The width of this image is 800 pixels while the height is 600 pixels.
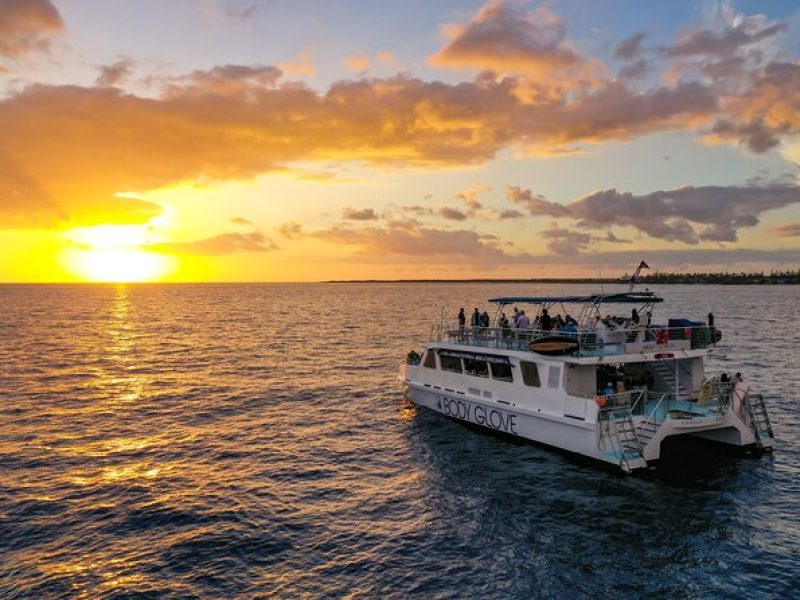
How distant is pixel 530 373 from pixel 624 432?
14.1ft

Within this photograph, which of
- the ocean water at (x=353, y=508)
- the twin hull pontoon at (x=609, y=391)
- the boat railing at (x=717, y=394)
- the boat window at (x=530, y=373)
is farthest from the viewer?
the boat window at (x=530, y=373)

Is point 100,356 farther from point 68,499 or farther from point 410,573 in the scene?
point 410,573

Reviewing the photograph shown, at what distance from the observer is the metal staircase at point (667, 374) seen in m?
24.6

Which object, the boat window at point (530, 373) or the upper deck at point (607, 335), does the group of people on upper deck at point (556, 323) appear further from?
the boat window at point (530, 373)

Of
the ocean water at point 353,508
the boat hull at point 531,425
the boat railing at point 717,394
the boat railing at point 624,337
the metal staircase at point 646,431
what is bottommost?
the ocean water at point 353,508

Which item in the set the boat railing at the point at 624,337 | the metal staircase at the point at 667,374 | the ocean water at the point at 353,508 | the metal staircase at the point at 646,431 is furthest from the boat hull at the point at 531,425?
the metal staircase at the point at 667,374

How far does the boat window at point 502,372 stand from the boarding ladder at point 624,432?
4696 millimetres

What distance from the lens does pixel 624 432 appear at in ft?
68.8

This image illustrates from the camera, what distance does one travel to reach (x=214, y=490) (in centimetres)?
1998

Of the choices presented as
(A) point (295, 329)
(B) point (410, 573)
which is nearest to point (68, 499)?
(B) point (410, 573)

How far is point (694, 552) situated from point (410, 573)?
7358 mm

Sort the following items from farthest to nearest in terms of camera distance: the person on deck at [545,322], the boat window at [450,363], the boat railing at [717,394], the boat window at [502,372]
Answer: the boat window at [450,363]
the person on deck at [545,322]
the boat window at [502,372]
the boat railing at [717,394]

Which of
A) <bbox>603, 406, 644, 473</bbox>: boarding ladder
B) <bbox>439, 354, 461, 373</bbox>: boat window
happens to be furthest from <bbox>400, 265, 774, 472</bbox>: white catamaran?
<bbox>439, 354, 461, 373</bbox>: boat window

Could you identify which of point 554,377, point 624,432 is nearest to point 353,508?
point 554,377
